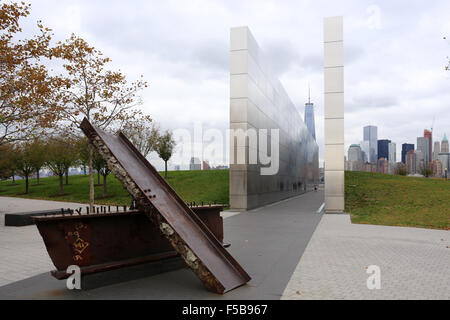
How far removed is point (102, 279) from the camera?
6086 mm

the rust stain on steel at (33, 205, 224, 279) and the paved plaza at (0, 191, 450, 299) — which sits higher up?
the rust stain on steel at (33, 205, 224, 279)

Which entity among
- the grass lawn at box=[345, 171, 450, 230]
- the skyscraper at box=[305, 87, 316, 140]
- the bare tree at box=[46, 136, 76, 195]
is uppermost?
the skyscraper at box=[305, 87, 316, 140]

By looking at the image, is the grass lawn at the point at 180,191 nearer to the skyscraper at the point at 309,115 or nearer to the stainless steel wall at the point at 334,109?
the stainless steel wall at the point at 334,109

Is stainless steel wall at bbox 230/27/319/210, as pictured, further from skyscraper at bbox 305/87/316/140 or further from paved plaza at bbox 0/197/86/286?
skyscraper at bbox 305/87/316/140

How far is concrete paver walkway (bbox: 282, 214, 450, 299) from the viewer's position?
19.1ft

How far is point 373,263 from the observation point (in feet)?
26.0

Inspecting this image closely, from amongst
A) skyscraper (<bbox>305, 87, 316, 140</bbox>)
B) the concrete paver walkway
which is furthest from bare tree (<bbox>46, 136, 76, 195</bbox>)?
skyscraper (<bbox>305, 87, 316, 140</bbox>)

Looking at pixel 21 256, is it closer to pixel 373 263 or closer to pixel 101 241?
pixel 101 241

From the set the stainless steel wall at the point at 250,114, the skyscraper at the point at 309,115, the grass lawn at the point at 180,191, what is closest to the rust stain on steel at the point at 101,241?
the stainless steel wall at the point at 250,114

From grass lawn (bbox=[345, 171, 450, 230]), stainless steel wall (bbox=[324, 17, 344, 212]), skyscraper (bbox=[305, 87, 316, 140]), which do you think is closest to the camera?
grass lawn (bbox=[345, 171, 450, 230])

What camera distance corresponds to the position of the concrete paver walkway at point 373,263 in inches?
229

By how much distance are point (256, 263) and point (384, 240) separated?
207 inches

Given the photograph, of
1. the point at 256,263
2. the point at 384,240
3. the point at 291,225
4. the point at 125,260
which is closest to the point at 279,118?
the point at 291,225

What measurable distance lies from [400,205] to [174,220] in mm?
18405
